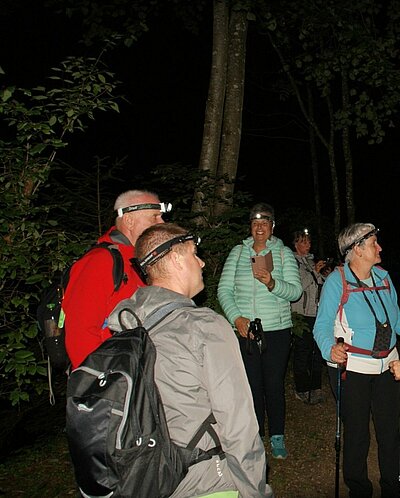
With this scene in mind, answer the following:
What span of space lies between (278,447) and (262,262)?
1.96m

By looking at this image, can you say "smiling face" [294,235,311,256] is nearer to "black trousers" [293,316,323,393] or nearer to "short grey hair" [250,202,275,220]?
"black trousers" [293,316,323,393]

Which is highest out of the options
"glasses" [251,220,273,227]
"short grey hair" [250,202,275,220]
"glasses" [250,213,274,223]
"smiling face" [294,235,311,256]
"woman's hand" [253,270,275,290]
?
"short grey hair" [250,202,275,220]

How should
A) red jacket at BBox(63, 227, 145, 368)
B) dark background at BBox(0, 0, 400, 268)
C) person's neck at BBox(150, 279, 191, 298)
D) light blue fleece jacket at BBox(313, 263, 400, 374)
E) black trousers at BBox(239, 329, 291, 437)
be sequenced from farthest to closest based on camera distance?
dark background at BBox(0, 0, 400, 268), black trousers at BBox(239, 329, 291, 437), light blue fleece jacket at BBox(313, 263, 400, 374), red jacket at BBox(63, 227, 145, 368), person's neck at BBox(150, 279, 191, 298)

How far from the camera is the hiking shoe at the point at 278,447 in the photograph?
5105 millimetres

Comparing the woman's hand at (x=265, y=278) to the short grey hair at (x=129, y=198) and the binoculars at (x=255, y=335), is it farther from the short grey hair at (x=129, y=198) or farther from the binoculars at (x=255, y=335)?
the short grey hair at (x=129, y=198)

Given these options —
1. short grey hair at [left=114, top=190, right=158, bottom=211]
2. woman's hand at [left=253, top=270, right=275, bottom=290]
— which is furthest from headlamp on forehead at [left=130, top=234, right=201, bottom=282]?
woman's hand at [left=253, top=270, right=275, bottom=290]

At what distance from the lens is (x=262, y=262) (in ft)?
15.9

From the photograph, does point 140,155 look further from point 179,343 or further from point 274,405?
point 179,343

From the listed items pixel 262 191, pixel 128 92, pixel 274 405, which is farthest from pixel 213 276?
pixel 262 191

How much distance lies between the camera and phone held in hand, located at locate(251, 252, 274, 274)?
15.9 feet

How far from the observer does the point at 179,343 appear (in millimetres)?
2105

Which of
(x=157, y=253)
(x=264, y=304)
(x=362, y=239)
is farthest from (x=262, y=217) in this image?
(x=157, y=253)

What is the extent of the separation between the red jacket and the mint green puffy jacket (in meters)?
1.96

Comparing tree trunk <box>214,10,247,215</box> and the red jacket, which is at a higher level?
tree trunk <box>214,10,247,215</box>
